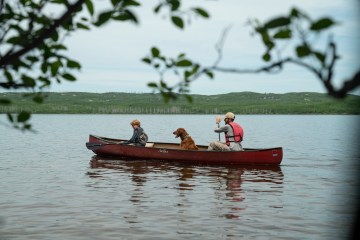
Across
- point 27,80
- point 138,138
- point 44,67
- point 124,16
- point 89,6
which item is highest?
point 89,6

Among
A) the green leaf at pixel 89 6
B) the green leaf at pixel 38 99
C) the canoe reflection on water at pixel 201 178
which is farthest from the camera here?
the canoe reflection on water at pixel 201 178

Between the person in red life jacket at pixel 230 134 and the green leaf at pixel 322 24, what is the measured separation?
20.3 meters

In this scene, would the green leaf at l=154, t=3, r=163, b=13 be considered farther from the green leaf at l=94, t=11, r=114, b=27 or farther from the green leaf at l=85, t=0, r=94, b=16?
the green leaf at l=85, t=0, r=94, b=16

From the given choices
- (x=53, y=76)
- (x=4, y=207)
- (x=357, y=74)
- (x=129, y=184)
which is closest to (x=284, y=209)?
(x=129, y=184)

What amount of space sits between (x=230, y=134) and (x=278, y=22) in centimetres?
2163

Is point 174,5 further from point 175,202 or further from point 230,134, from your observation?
point 230,134

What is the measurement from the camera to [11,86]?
3357mm

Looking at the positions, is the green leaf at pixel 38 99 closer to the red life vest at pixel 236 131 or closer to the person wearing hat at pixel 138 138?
the red life vest at pixel 236 131

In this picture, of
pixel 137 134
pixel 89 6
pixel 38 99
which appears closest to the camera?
pixel 89 6

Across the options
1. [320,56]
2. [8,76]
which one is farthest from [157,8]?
[8,76]

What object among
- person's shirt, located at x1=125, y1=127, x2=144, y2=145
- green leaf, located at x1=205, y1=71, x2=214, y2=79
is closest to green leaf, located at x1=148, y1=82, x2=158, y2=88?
green leaf, located at x1=205, y1=71, x2=214, y2=79

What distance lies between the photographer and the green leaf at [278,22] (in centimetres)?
211

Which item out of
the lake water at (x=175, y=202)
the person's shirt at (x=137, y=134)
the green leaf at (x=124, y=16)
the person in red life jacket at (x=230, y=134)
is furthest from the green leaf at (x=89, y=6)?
the person's shirt at (x=137, y=134)

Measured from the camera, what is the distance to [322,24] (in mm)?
2043
